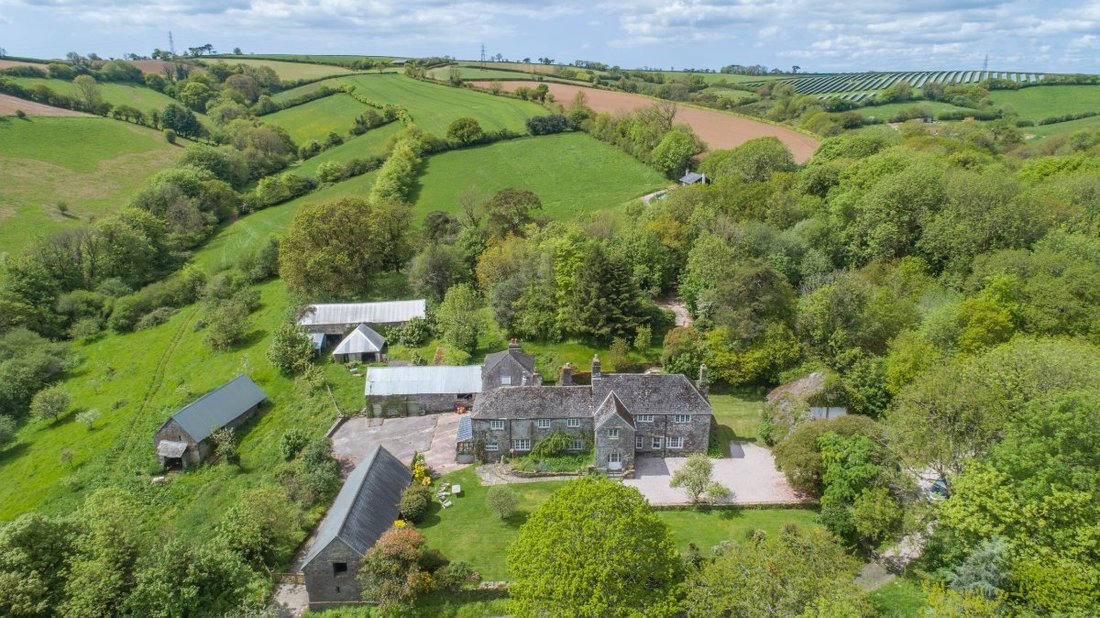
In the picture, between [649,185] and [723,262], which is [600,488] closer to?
[723,262]

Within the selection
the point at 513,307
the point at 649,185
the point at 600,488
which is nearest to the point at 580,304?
the point at 513,307

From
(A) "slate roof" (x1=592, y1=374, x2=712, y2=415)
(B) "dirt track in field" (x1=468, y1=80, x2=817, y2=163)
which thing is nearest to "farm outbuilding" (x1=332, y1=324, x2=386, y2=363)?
(A) "slate roof" (x1=592, y1=374, x2=712, y2=415)

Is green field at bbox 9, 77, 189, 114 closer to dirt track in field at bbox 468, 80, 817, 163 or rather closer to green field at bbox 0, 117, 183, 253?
green field at bbox 0, 117, 183, 253

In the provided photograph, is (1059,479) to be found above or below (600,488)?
above

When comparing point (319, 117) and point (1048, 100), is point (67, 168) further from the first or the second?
point (1048, 100)

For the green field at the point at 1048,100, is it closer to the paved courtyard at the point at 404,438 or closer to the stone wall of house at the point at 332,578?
the paved courtyard at the point at 404,438

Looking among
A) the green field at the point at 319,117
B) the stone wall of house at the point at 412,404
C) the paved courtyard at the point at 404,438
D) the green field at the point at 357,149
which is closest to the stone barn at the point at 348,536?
the paved courtyard at the point at 404,438
